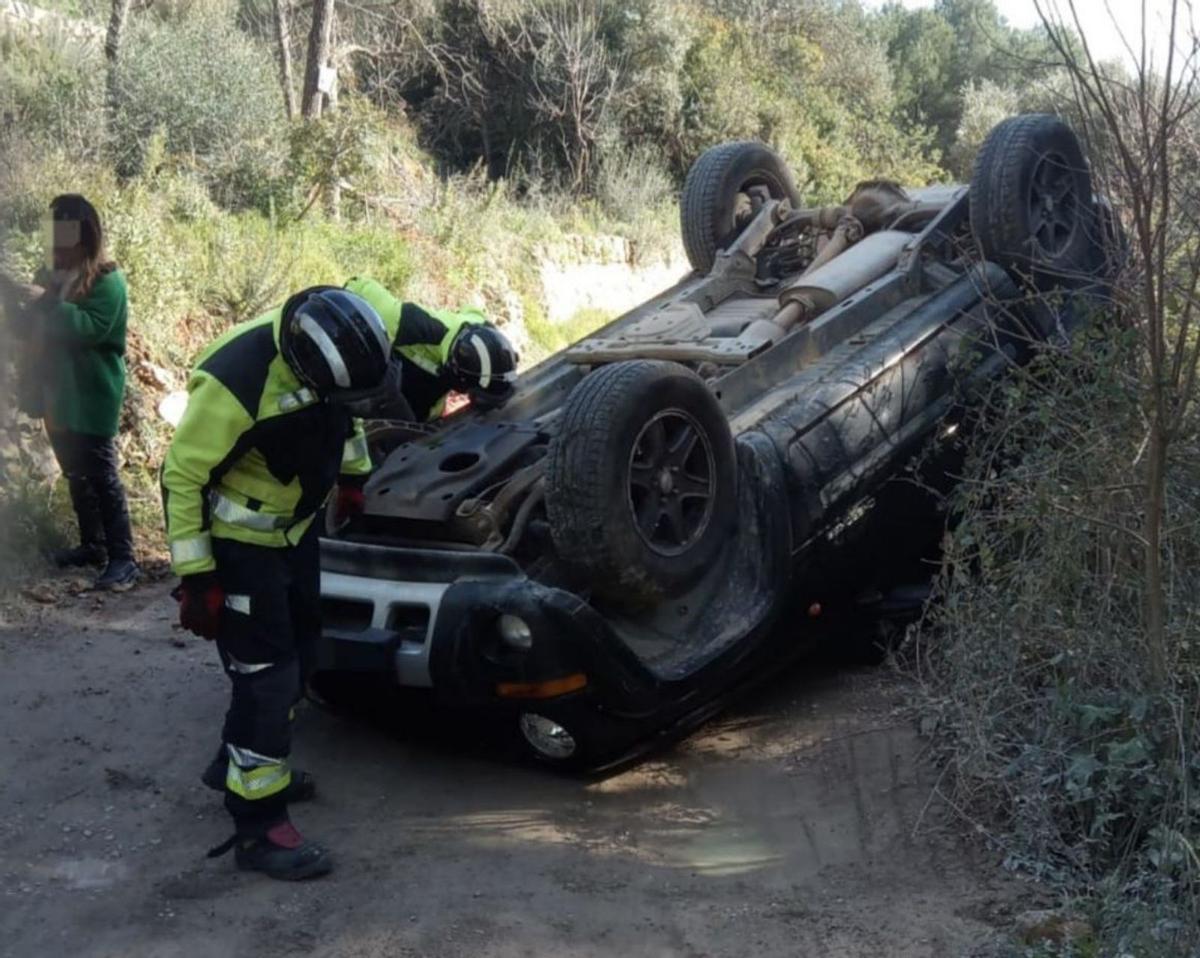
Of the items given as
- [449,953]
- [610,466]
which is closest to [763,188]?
[610,466]

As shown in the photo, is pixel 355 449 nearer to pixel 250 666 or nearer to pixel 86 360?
pixel 250 666

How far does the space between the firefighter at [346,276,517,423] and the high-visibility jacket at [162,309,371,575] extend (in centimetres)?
82

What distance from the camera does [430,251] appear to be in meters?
12.3

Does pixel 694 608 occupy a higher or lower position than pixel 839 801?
higher

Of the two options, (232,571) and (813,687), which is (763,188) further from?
(232,571)

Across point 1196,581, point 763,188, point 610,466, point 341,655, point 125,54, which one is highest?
point 125,54

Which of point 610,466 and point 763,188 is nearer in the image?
point 610,466

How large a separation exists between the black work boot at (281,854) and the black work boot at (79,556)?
10.3 ft

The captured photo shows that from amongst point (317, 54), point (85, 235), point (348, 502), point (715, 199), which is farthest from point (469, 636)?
point (317, 54)

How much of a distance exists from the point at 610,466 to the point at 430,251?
8.20m

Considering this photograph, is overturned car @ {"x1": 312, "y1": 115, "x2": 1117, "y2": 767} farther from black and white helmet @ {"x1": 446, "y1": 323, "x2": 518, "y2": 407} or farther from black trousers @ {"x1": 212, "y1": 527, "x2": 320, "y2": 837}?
black trousers @ {"x1": 212, "y1": 527, "x2": 320, "y2": 837}

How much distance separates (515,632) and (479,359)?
4.25 feet

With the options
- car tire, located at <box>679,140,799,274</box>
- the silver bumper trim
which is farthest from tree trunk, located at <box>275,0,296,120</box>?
the silver bumper trim

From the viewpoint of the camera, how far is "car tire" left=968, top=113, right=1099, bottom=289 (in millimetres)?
6277
